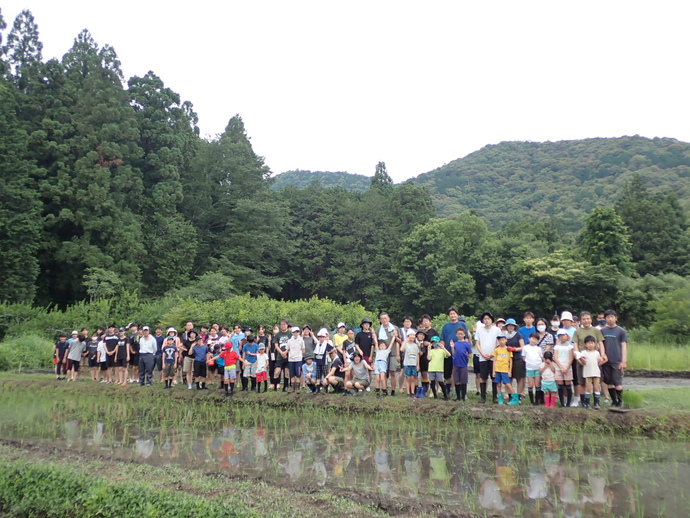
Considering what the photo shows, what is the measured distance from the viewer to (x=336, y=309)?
20.7 m

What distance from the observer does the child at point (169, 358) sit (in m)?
13.3

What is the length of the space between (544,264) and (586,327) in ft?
76.4

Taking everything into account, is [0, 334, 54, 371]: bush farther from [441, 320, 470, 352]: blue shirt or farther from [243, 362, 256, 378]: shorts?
[441, 320, 470, 352]: blue shirt

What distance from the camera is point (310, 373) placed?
39.1ft

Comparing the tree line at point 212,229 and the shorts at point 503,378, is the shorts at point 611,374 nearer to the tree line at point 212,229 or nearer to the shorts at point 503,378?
the shorts at point 503,378

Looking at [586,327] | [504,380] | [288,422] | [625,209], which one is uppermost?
[625,209]

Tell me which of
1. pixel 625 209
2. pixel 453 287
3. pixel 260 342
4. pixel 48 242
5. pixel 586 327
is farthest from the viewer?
pixel 625 209

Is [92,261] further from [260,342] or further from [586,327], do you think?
[586,327]

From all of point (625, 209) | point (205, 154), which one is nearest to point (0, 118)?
point (205, 154)

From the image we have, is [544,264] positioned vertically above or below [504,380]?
above

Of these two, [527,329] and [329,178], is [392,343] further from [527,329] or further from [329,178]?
[329,178]

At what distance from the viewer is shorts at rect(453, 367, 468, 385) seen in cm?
991

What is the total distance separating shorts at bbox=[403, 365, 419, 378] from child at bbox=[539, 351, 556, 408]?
250 centimetres

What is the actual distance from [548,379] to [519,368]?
0.56 m
